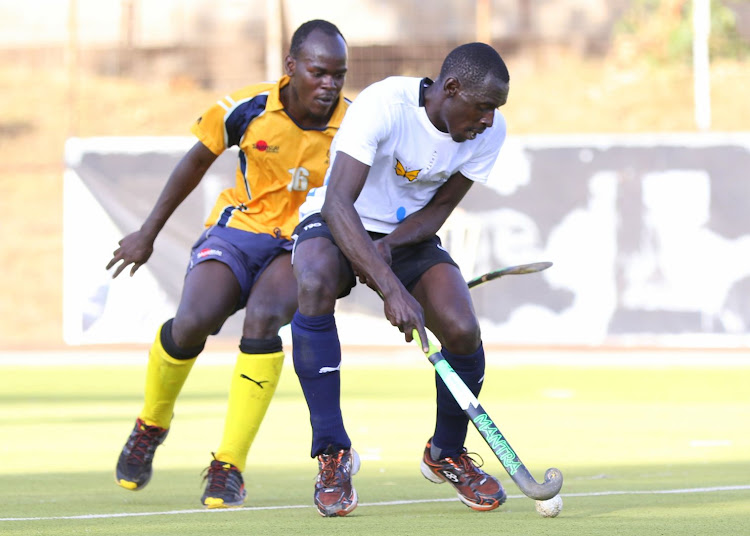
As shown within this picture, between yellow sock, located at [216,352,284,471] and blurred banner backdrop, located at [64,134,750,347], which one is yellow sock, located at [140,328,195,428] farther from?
blurred banner backdrop, located at [64,134,750,347]

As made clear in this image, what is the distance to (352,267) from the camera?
5004 mm

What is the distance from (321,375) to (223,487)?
0.70m

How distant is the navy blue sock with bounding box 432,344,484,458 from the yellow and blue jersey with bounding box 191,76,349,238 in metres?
1.19

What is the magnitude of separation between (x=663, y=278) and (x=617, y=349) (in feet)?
3.13

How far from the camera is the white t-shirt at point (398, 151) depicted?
505 cm

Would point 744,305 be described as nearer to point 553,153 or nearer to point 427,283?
point 553,153

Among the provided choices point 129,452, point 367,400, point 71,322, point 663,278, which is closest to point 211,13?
point 71,322

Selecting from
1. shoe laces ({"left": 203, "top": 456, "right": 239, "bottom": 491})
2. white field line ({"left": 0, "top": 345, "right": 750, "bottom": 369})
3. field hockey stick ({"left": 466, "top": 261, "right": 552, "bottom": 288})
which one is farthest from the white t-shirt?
white field line ({"left": 0, "top": 345, "right": 750, "bottom": 369})

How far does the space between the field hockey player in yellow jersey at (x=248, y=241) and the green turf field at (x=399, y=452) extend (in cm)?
29

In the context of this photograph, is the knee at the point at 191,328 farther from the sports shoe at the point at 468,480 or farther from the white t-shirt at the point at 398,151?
the sports shoe at the point at 468,480

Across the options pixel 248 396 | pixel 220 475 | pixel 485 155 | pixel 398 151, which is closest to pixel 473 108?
pixel 398 151

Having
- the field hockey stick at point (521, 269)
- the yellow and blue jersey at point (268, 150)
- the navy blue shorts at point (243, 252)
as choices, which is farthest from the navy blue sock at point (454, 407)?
the yellow and blue jersey at point (268, 150)

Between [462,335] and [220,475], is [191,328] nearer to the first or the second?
[220,475]

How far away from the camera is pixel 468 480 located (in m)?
5.07
